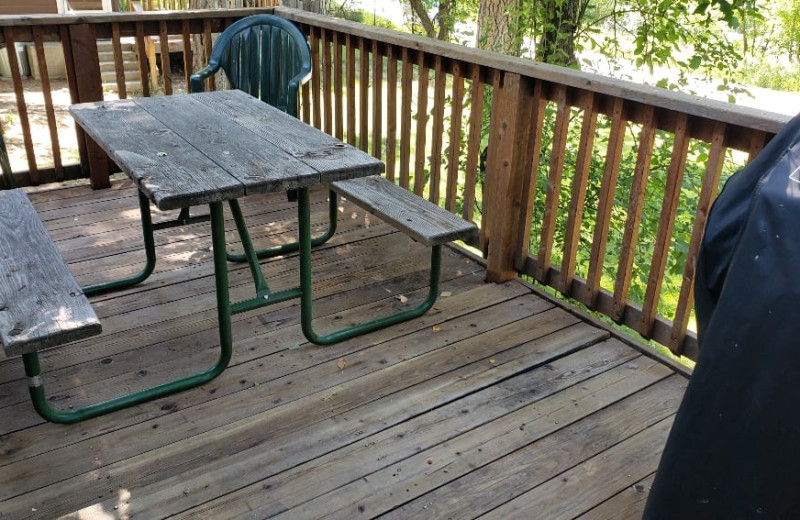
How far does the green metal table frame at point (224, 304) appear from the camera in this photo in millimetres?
2320

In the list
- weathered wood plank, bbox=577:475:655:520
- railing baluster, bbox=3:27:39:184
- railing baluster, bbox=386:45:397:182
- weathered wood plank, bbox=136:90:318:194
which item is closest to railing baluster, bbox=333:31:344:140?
railing baluster, bbox=386:45:397:182

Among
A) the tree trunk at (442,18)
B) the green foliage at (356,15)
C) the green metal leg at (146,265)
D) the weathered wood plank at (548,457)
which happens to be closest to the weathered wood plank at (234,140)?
the green metal leg at (146,265)

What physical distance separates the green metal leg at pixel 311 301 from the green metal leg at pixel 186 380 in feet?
0.93

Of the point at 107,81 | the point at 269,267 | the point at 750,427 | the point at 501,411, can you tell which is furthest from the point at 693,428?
the point at 107,81

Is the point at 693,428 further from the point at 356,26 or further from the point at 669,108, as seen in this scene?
the point at 356,26

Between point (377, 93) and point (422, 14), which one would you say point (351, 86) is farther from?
point (422, 14)

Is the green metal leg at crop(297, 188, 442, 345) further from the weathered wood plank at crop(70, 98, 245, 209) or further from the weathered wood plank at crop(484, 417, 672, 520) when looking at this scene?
the weathered wood plank at crop(484, 417, 672, 520)

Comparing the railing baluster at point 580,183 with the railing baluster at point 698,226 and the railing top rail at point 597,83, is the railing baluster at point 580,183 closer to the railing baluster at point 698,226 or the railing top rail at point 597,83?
the railing top rail at point 597,83

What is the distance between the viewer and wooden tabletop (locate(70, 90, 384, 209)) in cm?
217

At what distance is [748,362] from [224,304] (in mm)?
1686

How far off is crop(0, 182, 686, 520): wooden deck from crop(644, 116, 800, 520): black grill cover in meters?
0.69

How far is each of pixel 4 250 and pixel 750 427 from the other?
2168mm

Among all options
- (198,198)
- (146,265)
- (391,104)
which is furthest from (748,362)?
(391,104)

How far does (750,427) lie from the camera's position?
1.34 m
